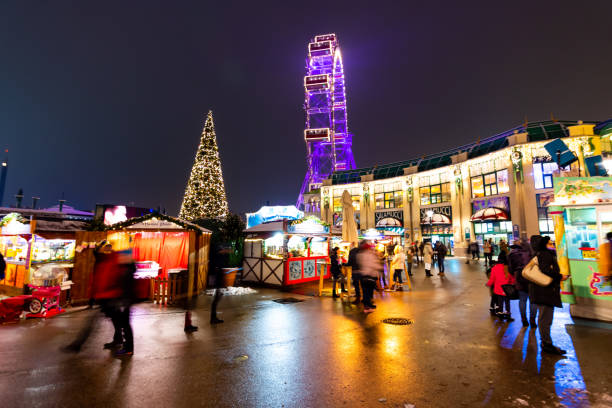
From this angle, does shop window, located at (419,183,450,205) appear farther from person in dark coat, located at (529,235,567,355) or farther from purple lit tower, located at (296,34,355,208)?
person in dark coat, located at (529,235,567,355)

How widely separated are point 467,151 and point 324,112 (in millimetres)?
26591

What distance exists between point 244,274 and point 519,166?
2374 cm

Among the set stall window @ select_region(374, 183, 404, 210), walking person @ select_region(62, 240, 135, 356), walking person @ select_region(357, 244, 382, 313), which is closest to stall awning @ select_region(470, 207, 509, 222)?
stall window @ select_region(374, 183, 404, 210)

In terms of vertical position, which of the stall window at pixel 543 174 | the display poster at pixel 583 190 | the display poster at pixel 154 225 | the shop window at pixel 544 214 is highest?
the stall window at pixel 543 174

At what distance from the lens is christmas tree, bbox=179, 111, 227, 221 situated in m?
26.1

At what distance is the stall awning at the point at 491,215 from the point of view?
2470 cm

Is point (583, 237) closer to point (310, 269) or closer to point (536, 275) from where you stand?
point (536, 275)

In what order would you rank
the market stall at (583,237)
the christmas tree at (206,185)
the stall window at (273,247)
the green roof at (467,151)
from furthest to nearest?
the christmas tree at (206,185)
the green roof at (467,151)
the stall window at (273,247)
the market stall at (583,237)

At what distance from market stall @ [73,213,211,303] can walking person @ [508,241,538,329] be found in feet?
30.0

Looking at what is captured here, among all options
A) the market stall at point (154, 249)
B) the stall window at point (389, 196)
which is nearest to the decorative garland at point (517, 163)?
the stall window at point (389, 196)

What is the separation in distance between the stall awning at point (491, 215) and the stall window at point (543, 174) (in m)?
3.21

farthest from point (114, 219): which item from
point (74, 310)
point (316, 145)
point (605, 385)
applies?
point (316, 145)

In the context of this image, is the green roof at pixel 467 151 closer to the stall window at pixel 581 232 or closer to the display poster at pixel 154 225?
the stall window at pixel 581 232

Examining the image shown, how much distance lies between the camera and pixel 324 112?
165 ft
